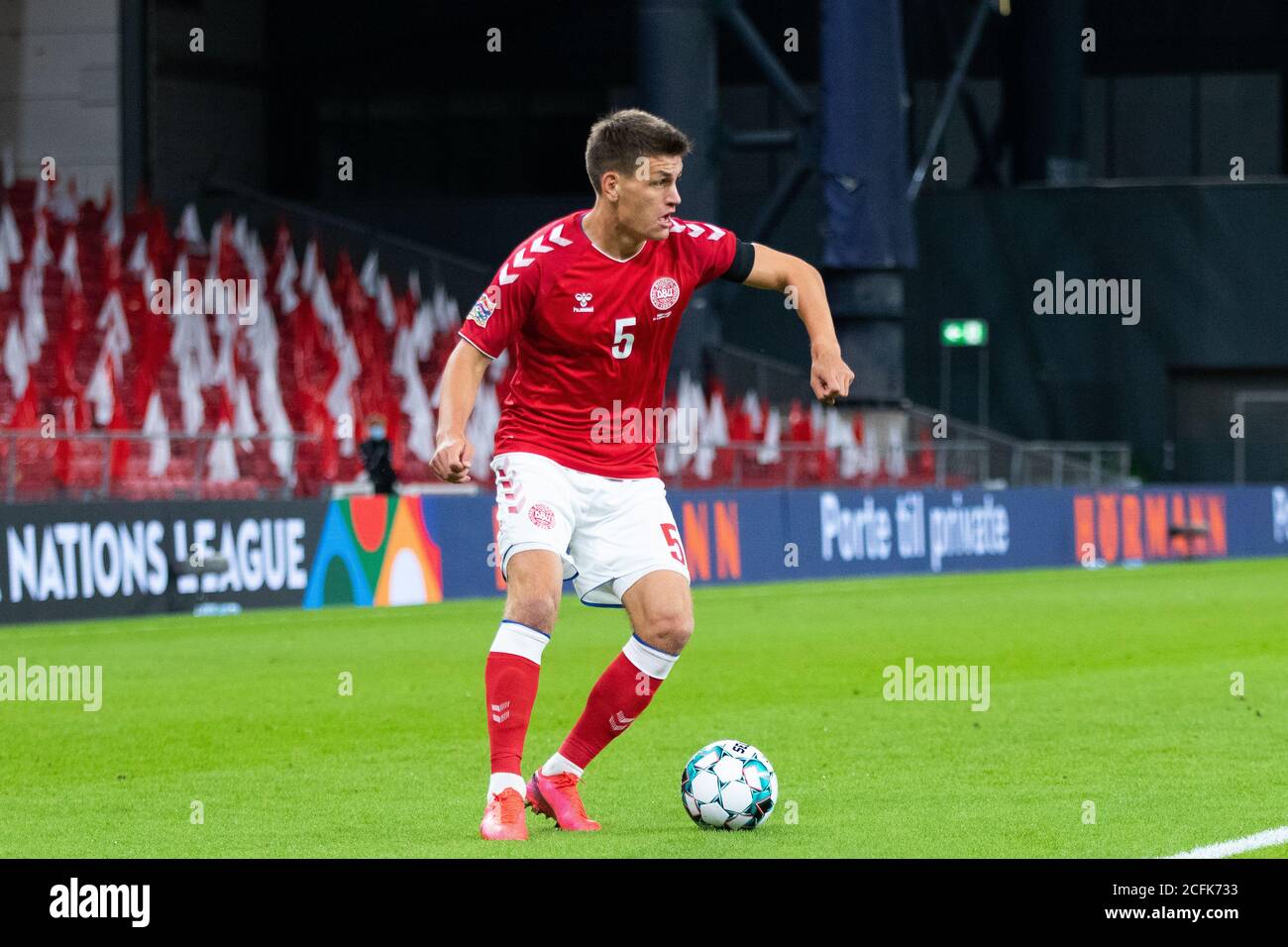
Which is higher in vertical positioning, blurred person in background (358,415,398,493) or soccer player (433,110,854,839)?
blurred person in background (358,415,398,493)

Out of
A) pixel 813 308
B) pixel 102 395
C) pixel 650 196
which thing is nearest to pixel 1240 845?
pixel 813 308

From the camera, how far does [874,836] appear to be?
816 centimetres

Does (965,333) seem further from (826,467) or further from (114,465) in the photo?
(114,465)

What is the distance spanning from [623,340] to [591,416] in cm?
31

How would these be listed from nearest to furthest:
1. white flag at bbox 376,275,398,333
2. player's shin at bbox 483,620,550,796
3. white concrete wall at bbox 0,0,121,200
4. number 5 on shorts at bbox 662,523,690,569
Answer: player's shin at bbox 483,620,550,796 → number 5 on shorts at bbox 662,523,690,569 → white flag at bbox 376,275,398,333 → white concrete wall at bbox 0,0,121,200

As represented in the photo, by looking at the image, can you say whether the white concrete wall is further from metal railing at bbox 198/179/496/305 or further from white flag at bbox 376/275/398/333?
white flag at bbox 376/275/398/333

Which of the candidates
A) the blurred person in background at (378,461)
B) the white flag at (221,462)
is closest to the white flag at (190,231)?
the blurred person in background at (378,461)

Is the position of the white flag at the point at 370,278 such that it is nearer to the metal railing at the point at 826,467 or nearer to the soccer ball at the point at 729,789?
the metal railing at the point at 826,467

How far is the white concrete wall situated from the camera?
121ft

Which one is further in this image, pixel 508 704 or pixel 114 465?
pixel 114 465

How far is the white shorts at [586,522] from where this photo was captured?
8320 millimetres

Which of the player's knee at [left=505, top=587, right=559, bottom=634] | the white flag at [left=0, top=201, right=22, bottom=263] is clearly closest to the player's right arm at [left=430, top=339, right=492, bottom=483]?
the player's knee at [left=505, top=587, right=559, bottom=634]

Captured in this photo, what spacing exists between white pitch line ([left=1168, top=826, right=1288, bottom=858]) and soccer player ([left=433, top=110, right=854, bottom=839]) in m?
1.99

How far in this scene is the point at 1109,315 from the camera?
4706 centimetres
